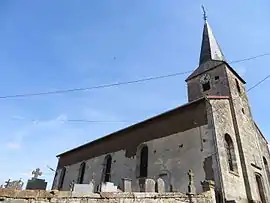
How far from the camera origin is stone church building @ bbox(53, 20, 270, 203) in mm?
12477

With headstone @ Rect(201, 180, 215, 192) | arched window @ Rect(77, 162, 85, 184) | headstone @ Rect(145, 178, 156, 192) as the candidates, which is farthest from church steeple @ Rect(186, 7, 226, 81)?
headstone @ Rect(145, 178, 156, 192)

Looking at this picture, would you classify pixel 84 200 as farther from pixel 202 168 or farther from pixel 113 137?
pixel 113 137

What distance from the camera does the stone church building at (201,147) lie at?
491 inches

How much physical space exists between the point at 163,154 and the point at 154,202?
695cm

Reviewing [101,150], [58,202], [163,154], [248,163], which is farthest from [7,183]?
[248,163]

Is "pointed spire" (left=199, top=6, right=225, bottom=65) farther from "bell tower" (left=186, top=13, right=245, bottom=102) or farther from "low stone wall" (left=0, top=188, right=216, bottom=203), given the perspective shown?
"low stone wall" (left=0, top=188, right=216, bottom=203)

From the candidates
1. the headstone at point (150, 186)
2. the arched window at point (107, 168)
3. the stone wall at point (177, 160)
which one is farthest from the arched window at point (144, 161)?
the headstone at point (150, 186)

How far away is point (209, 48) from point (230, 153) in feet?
38.3

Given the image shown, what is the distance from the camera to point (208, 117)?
13.3m

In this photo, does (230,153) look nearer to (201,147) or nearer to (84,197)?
(201,147)

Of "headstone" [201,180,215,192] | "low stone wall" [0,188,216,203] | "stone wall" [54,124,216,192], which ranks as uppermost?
"stone wall" [54,124,216,192]

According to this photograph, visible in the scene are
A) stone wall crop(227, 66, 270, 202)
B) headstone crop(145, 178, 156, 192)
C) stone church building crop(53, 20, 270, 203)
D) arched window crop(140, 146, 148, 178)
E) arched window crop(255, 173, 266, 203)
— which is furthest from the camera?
arched window crop(140, 146, 148, 178)

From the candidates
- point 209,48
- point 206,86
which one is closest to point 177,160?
point 206,86

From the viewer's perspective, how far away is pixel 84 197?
657 cm
